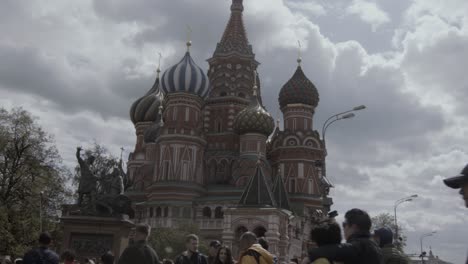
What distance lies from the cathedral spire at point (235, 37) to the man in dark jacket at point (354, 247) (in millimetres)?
59394

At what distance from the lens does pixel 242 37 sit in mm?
66812

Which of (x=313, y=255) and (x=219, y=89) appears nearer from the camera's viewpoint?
(x=313, y=255)

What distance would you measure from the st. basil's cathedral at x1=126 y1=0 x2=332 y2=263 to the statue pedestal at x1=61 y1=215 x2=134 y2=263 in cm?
1908

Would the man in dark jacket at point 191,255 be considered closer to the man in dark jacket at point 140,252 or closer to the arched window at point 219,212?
the man in dark jacket at point 140,252

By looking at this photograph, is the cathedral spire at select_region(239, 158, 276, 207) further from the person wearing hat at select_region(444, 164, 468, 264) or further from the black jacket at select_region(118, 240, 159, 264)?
the person wearing hat at select_region(444, 164, 468, 264)

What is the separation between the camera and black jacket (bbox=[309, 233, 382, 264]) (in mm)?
5547

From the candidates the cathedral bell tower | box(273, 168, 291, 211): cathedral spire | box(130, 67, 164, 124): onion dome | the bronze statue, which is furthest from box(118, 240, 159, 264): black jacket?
box(130, 67, 164, 124): onion dome

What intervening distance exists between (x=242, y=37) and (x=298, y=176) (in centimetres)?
2002

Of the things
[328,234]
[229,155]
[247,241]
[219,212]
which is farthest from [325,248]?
[229,155]

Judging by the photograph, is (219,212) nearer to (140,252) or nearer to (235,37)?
(235,37)

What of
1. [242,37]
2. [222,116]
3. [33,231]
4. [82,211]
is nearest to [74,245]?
[82,211]

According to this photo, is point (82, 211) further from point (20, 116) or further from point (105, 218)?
point (20, 116)

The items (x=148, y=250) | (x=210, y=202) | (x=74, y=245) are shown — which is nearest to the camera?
(x=148, y=250)

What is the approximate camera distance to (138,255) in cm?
792
